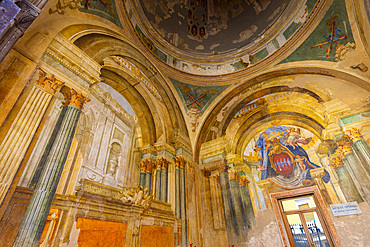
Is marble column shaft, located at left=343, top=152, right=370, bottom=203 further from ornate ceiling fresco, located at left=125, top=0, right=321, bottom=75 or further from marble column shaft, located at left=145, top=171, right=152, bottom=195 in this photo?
marble column shaft, located at left=145, top=171, right=152, bottom=195

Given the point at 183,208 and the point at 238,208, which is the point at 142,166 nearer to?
the point at 183,208

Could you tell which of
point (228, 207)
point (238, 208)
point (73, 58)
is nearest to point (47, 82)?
point (73, 58)

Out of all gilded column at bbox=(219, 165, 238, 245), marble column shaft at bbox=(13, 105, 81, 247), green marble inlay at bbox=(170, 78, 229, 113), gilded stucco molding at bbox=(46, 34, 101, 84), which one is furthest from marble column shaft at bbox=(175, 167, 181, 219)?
gilded stucco molding at bbox=(46, 34, 101, 84)

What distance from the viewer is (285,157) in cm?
817

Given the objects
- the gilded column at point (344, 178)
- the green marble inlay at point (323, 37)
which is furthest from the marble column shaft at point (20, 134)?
the gilded column at point (344, 178)

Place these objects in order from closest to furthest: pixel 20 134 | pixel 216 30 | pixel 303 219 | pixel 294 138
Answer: pixel 20 134 < pixel 303 219 < pixel 294 138 < pixel 216 30

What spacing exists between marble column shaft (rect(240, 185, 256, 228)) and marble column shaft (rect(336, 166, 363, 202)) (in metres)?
3.11

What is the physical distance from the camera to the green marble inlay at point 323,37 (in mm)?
5547

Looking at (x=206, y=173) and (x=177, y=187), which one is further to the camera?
(x=206, y=173)

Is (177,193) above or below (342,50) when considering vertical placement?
below

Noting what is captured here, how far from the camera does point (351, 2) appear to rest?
5180mm

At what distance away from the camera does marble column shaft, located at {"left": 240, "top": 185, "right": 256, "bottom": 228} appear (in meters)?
6.98

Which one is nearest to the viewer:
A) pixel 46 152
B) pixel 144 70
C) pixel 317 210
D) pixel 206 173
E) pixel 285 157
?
pixel 46 152

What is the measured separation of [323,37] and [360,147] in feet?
12.2
